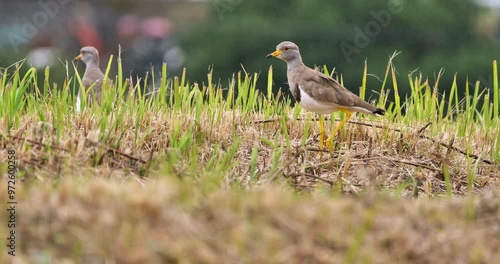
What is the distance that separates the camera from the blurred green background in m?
55.0

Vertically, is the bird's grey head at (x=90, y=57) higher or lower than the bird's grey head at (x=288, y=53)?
lower

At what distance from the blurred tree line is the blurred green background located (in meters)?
0.06

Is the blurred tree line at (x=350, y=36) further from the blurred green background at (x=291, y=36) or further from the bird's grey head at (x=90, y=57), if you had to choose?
the bird's grey head at (x=90, y=57)

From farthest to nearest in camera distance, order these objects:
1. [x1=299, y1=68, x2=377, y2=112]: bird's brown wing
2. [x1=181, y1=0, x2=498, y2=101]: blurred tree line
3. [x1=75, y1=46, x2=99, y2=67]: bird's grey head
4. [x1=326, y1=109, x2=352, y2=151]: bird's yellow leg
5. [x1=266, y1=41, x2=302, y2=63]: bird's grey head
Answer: [x1=181, y1=0, x2=498, y2=101]: blurred tree line
[x1=75, y1=46, x2=99, y2=67]: bird's grey head
[x1=266, y1=41, x2=302, y2=63]: bird's grey head
[x1=299, y1=68, x2=377, y2=112]: bird's brown wing
[x1=326, y1=109, x2=352, y2=151]: bird's yellow leg

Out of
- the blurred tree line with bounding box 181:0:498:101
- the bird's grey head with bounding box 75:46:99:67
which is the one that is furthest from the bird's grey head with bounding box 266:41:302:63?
the blurred tree line with bounding box 181:0:498:101

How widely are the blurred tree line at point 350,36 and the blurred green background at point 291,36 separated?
57 millimetres

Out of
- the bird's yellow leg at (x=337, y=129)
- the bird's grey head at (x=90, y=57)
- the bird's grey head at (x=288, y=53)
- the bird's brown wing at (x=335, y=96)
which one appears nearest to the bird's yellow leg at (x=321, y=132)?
the bird's yellow leg at (x=337, y=129)

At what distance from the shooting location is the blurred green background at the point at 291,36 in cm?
5497

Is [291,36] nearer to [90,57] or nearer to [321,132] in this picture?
[90,57]

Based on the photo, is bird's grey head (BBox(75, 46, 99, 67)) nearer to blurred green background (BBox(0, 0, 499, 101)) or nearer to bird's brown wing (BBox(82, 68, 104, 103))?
bird's brown wing (BBox(82, 68, 104, 103))

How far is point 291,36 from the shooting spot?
6178 cm

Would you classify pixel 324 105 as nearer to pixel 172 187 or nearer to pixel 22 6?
pixel 172 187

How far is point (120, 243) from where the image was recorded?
15.5ft

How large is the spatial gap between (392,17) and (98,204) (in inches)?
2514
